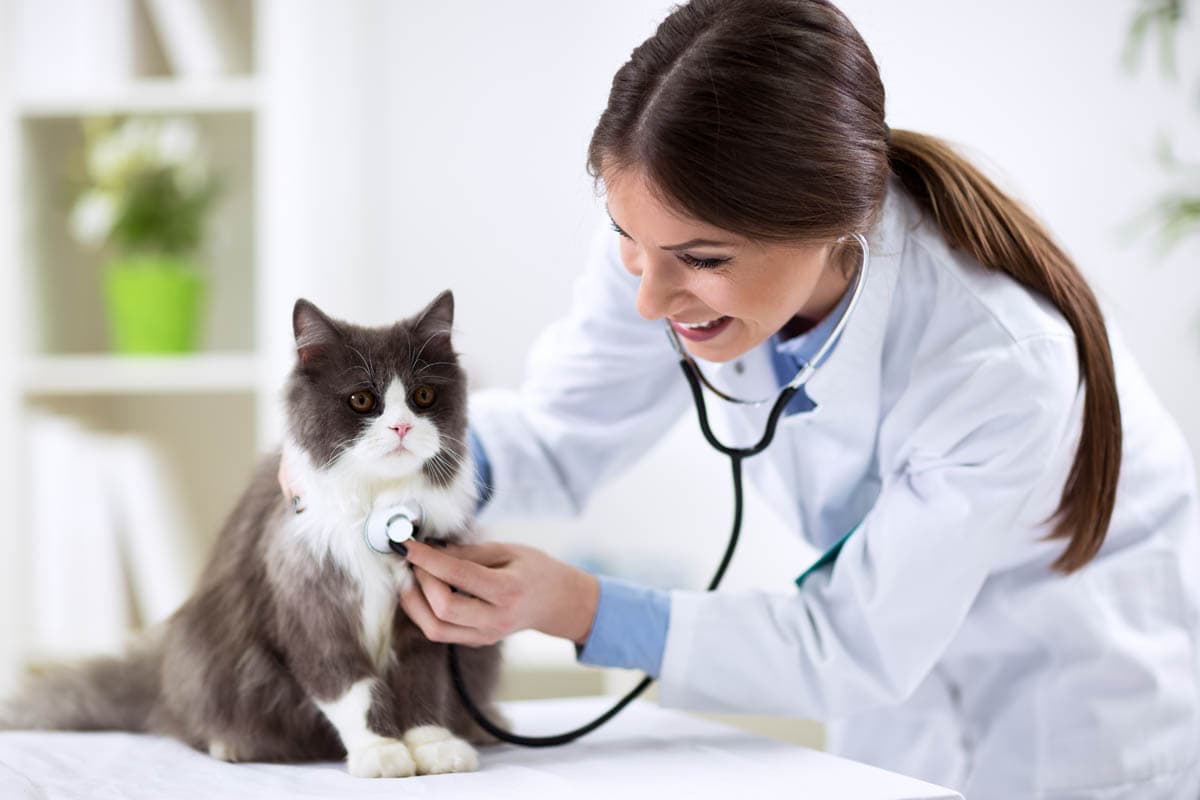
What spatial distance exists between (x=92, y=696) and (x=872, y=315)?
0.88m

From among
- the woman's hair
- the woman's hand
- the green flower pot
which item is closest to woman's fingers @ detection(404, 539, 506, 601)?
the woman's hand

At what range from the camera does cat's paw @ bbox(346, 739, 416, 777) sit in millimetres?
900

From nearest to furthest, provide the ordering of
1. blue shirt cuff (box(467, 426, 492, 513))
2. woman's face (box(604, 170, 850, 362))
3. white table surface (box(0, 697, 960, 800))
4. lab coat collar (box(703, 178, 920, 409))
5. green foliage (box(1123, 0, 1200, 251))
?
1. white table surface (box(0, 697, 960, 800))
2. woman's face (box(604, 170, 850, 362))
3. lab coat collar (box(703, 178, 920, 409))
4. blue shirt cuff (box(467, 426, 492, 513))
5. green foliage (box(1123, 0, 1200, 251))

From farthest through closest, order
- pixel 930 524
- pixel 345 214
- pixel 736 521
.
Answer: pixel 345 214
pixel 736 521
pixel 930 524

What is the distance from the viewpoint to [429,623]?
94 cm

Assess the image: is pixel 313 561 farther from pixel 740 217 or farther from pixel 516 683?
pixel 516 683

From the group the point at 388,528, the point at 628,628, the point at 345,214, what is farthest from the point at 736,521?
the point at 345,214

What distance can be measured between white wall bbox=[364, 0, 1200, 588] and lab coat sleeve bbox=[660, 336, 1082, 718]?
1.14 metres

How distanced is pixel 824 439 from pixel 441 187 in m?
1.39

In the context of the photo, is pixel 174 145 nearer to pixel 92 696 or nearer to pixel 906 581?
pixel 92 696

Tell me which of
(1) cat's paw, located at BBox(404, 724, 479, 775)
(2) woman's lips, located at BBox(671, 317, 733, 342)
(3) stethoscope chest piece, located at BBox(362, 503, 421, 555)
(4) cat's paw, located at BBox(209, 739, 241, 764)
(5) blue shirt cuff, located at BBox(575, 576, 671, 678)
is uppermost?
(2) woman's lips, located at BBox(671, 317, 733, 342)

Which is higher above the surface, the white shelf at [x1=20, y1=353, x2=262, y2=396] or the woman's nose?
the woman's nose

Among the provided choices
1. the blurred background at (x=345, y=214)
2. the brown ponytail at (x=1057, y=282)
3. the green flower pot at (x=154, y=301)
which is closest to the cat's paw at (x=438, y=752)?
the brown ponytail at (x=1057, y=282)

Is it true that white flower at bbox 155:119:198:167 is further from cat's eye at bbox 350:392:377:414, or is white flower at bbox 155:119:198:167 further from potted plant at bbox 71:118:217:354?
cat's eye at bbox 350:392:377:414
